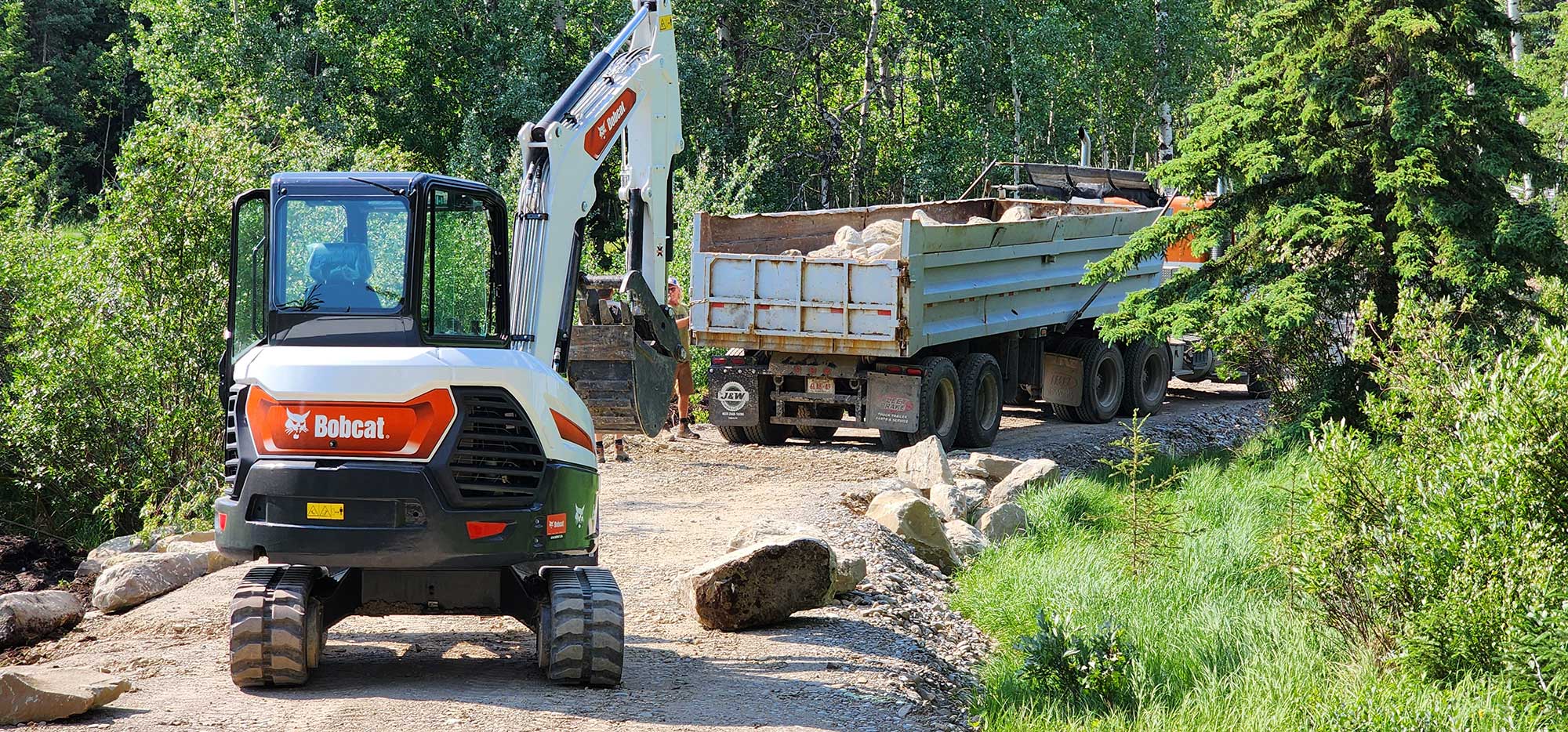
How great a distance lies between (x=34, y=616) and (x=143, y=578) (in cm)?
84

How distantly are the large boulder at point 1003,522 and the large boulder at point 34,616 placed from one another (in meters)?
6.34

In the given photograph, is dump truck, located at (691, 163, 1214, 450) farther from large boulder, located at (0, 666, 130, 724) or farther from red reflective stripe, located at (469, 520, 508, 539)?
large boulder, located at (0, 666, 130, 724)

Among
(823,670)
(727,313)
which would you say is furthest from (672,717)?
(727,313)

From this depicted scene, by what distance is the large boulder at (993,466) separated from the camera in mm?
13617

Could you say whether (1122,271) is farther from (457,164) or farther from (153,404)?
(457,164)

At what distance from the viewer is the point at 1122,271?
1406 centimetres

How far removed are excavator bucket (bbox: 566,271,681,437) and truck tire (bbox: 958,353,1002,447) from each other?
722cm

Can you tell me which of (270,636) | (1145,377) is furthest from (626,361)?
(1145,377)

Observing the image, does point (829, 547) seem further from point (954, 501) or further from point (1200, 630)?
point (954, 501)

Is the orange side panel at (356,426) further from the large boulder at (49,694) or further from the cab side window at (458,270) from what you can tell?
the large boulder at (49,694)

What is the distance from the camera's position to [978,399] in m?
15.9

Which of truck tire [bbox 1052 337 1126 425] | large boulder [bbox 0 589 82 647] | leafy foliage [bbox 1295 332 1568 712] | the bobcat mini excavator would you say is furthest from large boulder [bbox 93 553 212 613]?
truck tire [bbox 1052 337 1126 425]

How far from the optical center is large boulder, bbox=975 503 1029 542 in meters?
11.4

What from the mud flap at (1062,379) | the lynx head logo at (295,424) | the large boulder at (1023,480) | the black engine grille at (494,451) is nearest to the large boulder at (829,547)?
the black engine grille at (494,451)
